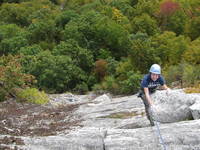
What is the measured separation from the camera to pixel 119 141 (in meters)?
12.1

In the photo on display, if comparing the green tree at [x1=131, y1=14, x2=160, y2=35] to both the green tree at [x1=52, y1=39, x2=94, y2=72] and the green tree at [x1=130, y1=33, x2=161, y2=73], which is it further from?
the green tree at [x1=130, y1=33, x2=161, y2=73]

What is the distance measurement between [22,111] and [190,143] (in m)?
13.9

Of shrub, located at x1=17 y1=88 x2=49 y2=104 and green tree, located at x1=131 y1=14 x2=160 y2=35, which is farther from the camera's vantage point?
green tree, located at x1=131 y1=14 x2=160 y2=35

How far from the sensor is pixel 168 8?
65375 millimetres

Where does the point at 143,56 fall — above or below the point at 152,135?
below

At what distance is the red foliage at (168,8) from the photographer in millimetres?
64681

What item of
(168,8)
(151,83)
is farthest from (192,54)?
(151,83)

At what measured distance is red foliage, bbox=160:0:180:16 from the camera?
64681 millimetres

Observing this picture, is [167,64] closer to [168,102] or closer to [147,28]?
[147,28]

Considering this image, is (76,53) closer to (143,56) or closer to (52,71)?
(52,71)

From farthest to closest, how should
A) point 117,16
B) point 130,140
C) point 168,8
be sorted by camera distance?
point 117,16 < point 168,8 < point 130,140

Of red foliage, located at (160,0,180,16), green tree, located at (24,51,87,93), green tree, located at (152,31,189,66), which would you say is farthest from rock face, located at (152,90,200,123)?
red foliage, located at (160,0,180,16)

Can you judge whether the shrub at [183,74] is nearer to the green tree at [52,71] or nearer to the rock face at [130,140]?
the green tree at [52,71]

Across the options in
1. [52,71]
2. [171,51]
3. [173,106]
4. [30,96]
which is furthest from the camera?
[171,51]
